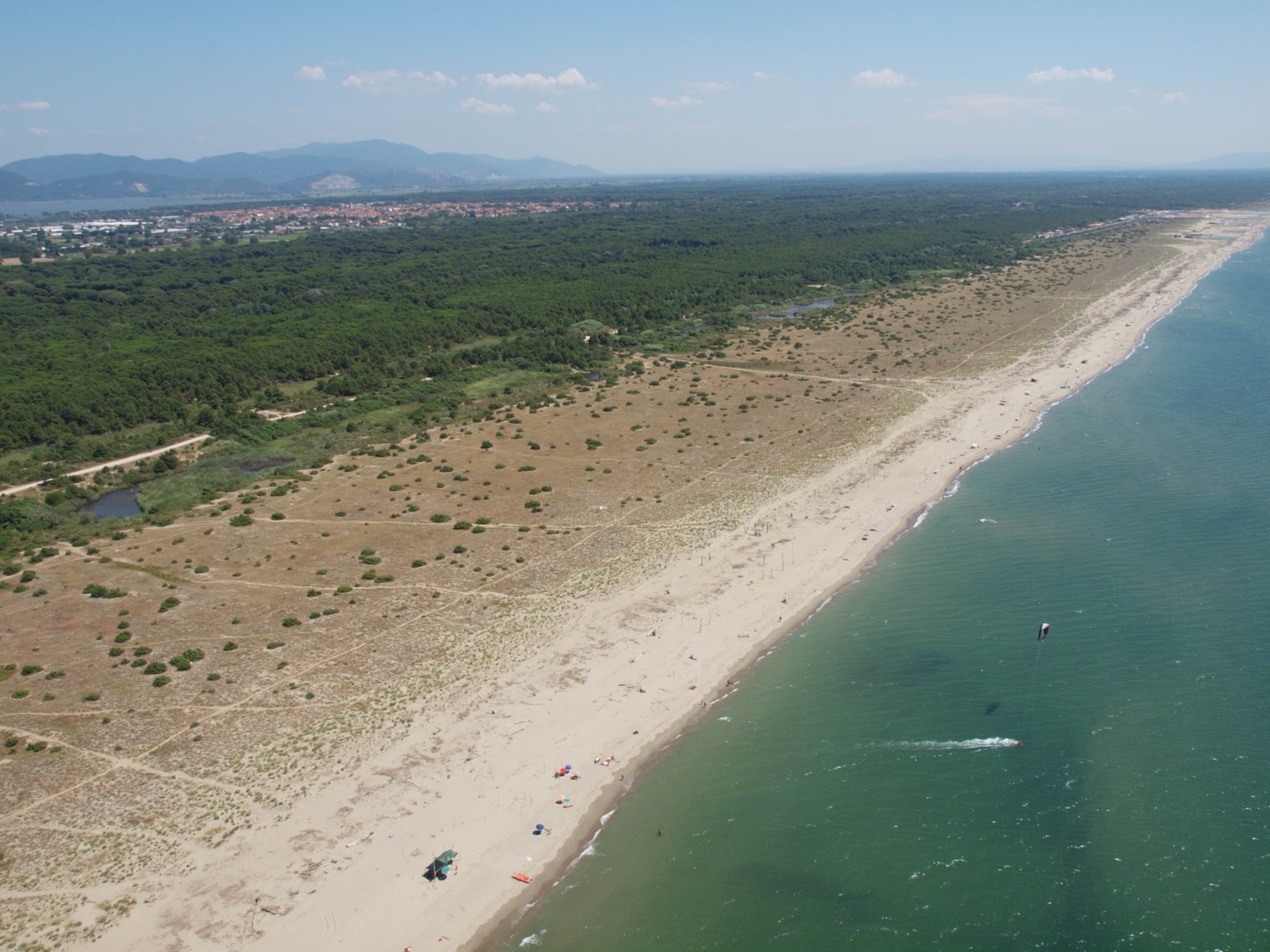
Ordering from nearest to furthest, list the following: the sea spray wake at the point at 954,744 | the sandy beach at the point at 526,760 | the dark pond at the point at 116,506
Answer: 1. the sandy beach at the point at 526,760
2. the sea spray wake at the point at 954,744
3. the dark pond at the point at 116,506

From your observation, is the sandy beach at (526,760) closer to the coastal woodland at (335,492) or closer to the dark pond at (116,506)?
the coastal woodland at (335,492)

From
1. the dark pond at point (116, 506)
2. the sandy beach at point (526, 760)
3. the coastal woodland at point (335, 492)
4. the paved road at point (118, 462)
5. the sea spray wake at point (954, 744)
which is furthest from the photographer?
the paved road at point (118, 462)

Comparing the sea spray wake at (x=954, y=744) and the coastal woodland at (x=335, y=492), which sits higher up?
the coastal woodland at (x=335, y=492)

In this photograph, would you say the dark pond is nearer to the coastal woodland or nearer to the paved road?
the coastal woodland

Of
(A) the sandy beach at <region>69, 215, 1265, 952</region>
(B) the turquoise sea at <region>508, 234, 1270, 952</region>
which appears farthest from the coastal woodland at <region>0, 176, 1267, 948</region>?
(B) the turquoise sea at <region>508, 234, 1270, 952</region>

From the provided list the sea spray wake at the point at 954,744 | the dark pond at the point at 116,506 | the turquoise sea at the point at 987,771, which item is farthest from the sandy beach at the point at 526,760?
the dark pond at the point at 116,506

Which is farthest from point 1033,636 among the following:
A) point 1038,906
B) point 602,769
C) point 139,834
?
point 139,834

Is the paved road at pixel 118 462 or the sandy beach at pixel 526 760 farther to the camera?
the paved road at pixel 118 462

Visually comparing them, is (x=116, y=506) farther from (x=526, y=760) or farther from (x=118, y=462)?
(x=526, y=760)
